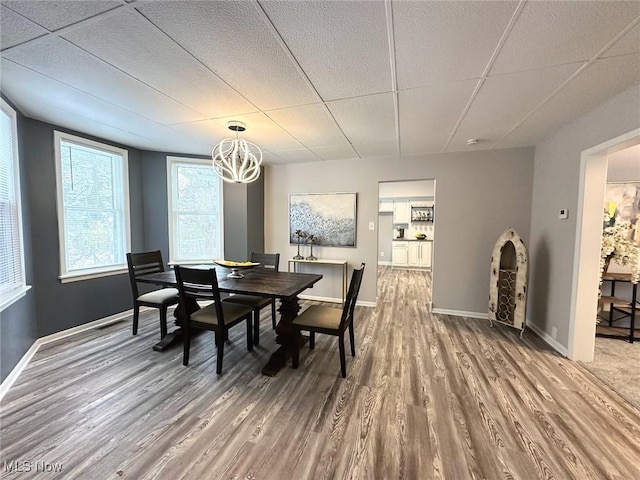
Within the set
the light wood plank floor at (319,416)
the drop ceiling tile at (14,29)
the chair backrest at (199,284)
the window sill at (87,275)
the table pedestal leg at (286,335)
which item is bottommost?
the light wood plank floor at (319,416)

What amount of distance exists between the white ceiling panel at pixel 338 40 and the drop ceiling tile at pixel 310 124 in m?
0.47

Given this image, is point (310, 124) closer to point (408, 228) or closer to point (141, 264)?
point (141, 264)

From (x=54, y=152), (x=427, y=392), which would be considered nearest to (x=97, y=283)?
(x=54, y=152)

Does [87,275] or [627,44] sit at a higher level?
[627,44]

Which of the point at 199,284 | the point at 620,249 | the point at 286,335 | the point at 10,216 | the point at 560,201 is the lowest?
Answer: the point at 286,335

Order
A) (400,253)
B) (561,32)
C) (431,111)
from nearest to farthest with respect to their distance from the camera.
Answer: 1. (561,32)
2. (431,111)
3. (400,253)

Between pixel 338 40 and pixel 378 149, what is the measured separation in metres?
2.33

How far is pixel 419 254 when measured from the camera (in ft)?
25.3

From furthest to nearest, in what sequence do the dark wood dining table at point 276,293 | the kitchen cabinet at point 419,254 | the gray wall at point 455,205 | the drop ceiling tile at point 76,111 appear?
the kitchen cabinet at point 419,254 → the gray wall at point 455,205 → the dark wood dining table at point 276,293 → the drop ceiling tile at point 76,111

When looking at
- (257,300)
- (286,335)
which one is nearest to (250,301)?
(257,300)

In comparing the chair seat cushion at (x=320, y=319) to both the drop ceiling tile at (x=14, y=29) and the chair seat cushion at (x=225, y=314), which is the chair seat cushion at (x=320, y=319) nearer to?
the chair seat cushion at (x=225, y=314)

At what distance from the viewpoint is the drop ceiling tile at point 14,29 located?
1291 millimetres

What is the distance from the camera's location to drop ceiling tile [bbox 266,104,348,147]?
2391 mm

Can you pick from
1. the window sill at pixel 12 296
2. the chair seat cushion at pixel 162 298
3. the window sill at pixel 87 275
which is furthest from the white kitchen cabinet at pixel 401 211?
the window sill at pixel 12 296
